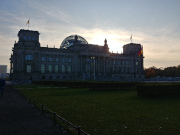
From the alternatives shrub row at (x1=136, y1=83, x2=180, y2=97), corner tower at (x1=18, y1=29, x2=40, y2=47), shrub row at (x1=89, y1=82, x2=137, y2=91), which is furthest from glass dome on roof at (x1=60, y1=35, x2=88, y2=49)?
shrub row at (x1=136, y1=83, x2=180, y2=97)

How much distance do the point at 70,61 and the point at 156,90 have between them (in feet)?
225

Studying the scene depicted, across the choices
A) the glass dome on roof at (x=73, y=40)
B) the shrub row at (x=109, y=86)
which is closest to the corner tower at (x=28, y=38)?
the glass dome on roof at (x=73, y=40)

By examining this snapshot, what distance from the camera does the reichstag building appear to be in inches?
2926

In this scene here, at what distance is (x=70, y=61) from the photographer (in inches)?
3401

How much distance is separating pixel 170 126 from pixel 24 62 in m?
74.3

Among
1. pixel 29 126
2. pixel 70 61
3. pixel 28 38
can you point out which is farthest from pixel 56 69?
pixel 29 126

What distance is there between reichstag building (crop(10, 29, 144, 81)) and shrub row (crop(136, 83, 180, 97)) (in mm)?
45089

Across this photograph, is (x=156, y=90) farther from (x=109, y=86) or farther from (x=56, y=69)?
(x=56, y=69)

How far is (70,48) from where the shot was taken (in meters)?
90.5

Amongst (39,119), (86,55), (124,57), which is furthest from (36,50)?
(39,119)

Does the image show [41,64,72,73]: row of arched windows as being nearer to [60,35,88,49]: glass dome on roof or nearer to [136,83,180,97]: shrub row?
[60,35,88,49]: glass dome on roof

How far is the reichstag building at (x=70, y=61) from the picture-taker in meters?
74.3

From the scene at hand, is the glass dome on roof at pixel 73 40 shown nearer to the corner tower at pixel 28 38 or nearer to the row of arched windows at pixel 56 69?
the row of arched windows at pixel 56 69

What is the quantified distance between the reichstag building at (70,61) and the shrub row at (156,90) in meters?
45.1
